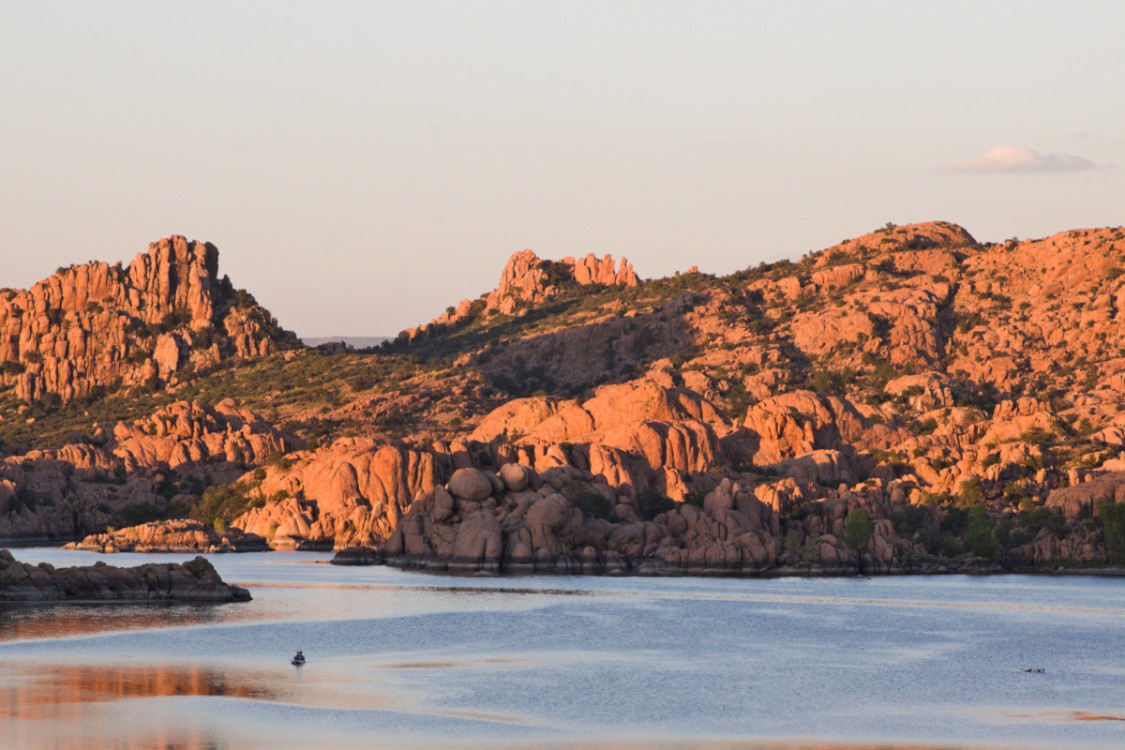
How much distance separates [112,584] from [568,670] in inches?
1455

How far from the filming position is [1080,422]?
166 m

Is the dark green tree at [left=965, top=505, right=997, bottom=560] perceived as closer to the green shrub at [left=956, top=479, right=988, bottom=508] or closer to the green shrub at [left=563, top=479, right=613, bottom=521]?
the green shrub at [left=956, top=479, right=988, bottom=508]

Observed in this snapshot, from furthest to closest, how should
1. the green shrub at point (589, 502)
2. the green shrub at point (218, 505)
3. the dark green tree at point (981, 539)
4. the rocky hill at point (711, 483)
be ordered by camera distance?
the green shrub at point (218, 505), the green shrub at point (589, 502), the dark green tree at point (981, 539), the rocky hill at point (711, 483)

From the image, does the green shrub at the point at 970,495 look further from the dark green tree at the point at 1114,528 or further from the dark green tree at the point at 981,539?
the dark green tree at the point at 1114,528

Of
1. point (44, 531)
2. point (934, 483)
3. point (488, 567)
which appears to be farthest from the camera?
point (44, 531)

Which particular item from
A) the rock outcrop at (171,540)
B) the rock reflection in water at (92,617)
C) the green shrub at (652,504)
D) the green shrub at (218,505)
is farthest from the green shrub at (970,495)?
the rock reflection in water at (92,617)

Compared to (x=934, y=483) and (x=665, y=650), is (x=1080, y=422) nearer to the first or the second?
(x=934, y=483)

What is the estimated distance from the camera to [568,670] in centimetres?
6338

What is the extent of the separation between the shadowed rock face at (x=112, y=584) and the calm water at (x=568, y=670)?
302 centimetres

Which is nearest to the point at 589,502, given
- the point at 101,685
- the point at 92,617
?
the point at 92,617

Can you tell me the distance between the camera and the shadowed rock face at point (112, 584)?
3403 inches

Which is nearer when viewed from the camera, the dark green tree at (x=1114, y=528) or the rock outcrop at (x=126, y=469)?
the dark green tree at (x=1114, y=528)

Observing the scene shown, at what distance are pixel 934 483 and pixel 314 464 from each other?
62387 millimetres

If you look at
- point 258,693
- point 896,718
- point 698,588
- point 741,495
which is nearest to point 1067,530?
point 741,495
